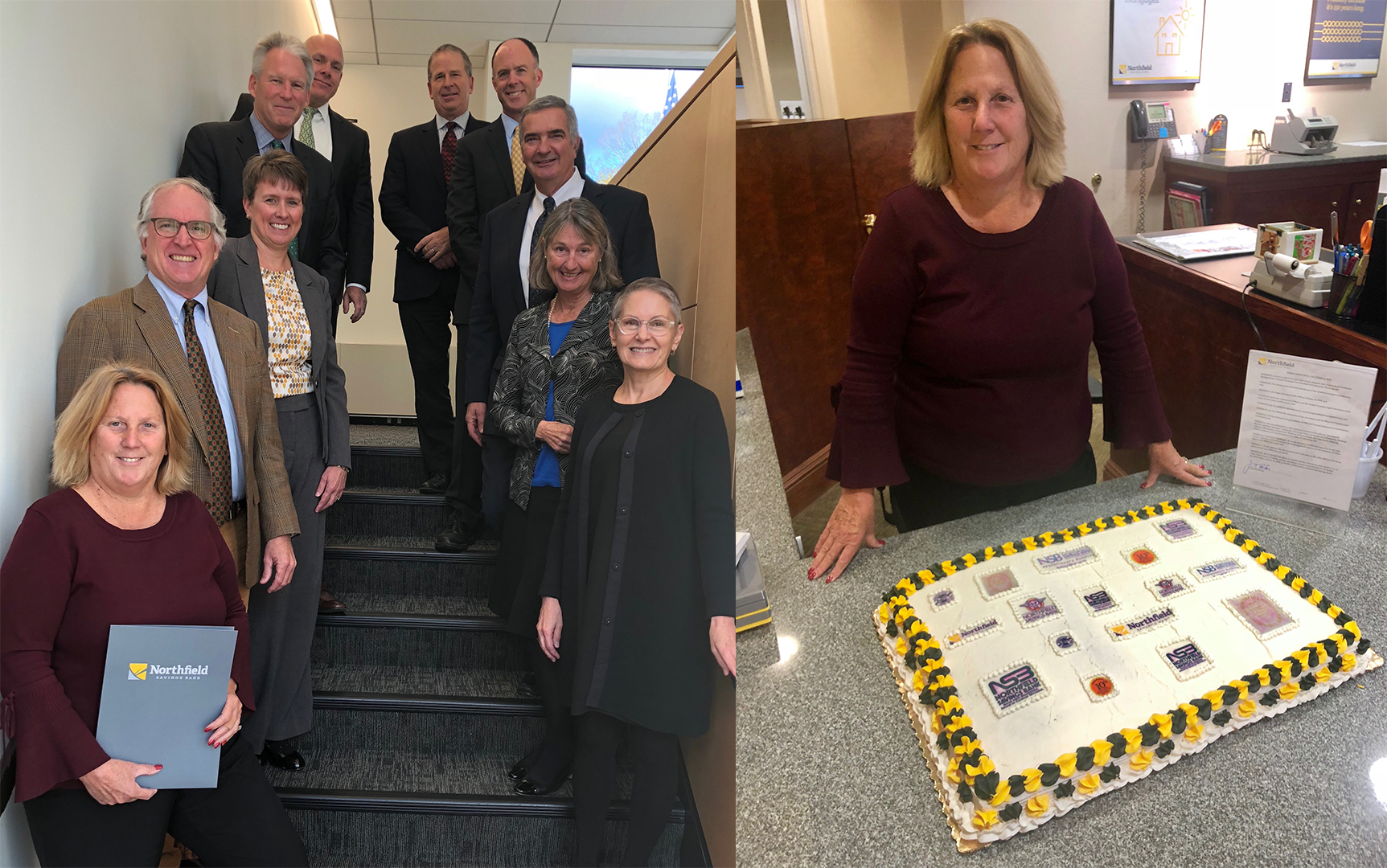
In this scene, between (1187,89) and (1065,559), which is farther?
(1065,559)

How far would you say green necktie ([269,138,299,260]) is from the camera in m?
1.38

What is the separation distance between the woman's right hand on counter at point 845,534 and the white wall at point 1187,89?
1.46 ft

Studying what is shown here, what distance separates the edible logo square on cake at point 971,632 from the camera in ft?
3.17

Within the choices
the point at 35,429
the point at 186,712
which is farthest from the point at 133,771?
the point at 35,429

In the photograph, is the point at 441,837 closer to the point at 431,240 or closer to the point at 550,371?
the point at 550,371

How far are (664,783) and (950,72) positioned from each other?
1100 millimetres

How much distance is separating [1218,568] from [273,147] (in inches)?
64.1

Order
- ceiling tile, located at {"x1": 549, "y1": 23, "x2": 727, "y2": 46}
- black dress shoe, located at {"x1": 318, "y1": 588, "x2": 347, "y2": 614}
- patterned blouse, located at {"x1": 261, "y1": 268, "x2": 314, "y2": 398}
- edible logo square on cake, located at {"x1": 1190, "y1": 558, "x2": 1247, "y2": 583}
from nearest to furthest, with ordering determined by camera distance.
→ edible logo square on cake, located at {"x1": 1190, "y1": 558, "x2": 1247, "y2": 583}, ceiling tile, located at {"x1": 549, "y1": 23, "x2": 727, "y2": 46}, patterned blouse, located at {"x1": 261, "y1": 268, "x2": 314, "y2": 398}, black dress shoe, located at {"x1": 318, "y1": 588, "x2": 347, "y2": 614}

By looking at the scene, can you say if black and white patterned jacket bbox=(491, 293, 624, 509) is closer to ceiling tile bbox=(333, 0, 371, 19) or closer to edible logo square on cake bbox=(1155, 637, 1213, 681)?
ceiling tile bbox=(333, 0, 371, 19)

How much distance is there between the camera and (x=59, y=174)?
1014 millimetres

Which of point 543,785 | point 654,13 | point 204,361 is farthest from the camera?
point 543,785

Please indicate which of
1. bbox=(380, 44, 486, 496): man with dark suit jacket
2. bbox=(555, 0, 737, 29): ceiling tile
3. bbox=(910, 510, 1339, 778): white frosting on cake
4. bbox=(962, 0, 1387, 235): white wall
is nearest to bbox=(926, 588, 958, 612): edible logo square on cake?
bbox=(910, 510, 1339, 778): white frosting on cake

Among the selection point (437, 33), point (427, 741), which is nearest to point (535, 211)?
point (437, 33)

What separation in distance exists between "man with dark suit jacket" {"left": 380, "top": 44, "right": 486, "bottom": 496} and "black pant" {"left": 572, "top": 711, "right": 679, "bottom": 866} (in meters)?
0.70
